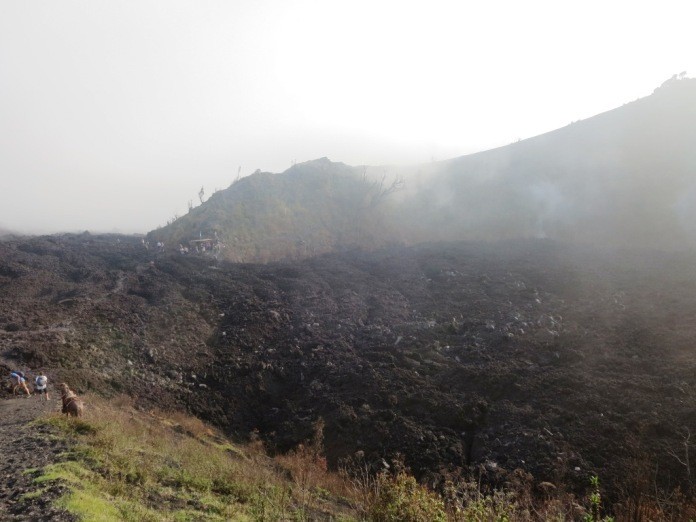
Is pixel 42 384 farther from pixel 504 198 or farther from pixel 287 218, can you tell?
pixel 504 198

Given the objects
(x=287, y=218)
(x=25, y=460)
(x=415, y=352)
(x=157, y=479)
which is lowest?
(x=415, y=352)

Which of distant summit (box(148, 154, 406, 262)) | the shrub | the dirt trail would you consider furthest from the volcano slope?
distant summit (box(148, 154, 406, 262))

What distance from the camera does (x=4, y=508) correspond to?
4.44m

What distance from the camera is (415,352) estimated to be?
43.9ft

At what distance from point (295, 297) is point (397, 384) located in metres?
8.93

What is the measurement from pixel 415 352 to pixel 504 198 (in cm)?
2630

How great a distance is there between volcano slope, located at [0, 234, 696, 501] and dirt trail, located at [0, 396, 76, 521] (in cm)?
273

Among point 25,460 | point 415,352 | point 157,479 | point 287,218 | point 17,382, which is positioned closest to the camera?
point 25,460

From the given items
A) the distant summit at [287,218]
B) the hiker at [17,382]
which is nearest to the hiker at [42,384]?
the hiker at [17,382]

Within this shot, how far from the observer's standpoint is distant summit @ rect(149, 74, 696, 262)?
27.2 m

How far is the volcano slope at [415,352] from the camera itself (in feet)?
27.7

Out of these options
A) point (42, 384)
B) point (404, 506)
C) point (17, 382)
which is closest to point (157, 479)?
point (404, 506)

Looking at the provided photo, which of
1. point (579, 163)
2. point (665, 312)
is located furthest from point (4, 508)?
point (579, 163)

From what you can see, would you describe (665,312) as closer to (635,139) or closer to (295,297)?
(295,297)
